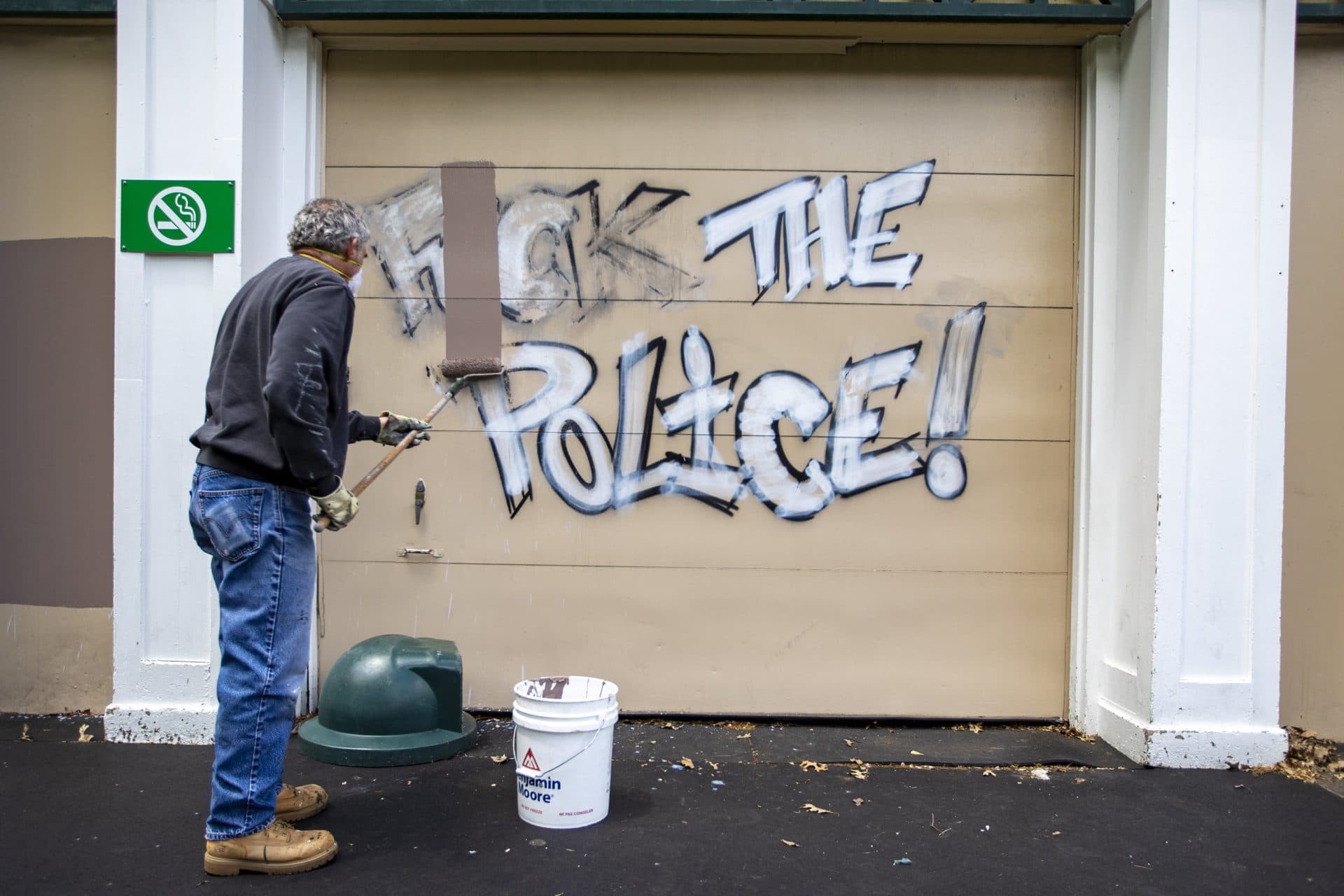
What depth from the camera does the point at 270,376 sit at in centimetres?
261

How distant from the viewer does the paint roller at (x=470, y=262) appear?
430 centimetres

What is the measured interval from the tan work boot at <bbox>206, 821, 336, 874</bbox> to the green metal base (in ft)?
2.69

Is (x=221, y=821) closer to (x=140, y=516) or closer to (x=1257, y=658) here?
(x=140, y=516)

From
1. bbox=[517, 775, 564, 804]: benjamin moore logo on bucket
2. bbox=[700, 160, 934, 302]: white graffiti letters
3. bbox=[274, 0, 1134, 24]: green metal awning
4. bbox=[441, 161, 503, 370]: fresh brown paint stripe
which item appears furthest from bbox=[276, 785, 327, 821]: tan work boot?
bbox=[274, 0, 1134, 24]: green metal awning

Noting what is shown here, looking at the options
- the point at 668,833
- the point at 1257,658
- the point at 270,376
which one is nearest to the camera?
the point at 270,376

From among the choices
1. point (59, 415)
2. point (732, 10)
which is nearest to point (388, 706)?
point (59, 415)

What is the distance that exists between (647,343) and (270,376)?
196 cm

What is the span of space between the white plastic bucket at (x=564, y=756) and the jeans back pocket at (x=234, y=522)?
0.97 m

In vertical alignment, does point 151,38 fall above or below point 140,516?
above

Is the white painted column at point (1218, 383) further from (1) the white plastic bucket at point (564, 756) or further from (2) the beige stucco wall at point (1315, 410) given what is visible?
(1) the white plastic bucket at point (564, 756)

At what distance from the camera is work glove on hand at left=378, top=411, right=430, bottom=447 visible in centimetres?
339

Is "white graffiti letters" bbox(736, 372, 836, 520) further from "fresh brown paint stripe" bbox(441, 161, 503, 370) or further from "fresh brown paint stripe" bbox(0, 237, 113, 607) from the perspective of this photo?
"fresh brown paint stripe" bbox(0, 237, 113, 607)

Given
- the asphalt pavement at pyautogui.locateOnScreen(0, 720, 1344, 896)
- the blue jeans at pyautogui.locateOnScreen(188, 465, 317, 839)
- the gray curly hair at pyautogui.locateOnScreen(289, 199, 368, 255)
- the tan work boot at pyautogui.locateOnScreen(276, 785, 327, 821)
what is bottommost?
the asphalt pavement at pyautogui.locateOnScreen(0, 720, 1344, 896)

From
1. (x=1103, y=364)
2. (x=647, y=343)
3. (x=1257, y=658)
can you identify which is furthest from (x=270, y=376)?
(x=1257, y=658)
